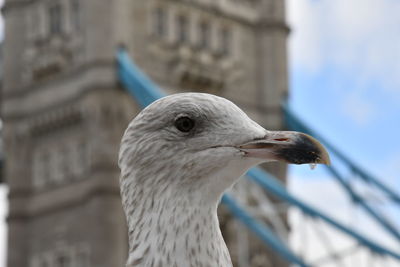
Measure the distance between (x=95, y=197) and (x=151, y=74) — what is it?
327 cm

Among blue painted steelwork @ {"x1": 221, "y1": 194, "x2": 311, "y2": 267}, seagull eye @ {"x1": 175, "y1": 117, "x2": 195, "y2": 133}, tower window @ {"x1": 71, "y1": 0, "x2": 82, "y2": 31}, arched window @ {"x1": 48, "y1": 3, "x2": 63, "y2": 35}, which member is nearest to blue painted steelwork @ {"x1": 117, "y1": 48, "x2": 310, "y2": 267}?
blue painted steelwork @ {"x1": 221, "y1": 194, "x2": 311, "y2": 267}

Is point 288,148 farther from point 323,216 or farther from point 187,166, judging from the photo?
point 323,216

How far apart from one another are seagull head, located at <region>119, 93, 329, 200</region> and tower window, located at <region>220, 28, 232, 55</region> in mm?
22945

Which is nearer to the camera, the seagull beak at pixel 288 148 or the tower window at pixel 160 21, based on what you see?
the seagull beak at pixel 288 148

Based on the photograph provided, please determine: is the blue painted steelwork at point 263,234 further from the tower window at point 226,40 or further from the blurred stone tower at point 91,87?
the tower window at point 226,40

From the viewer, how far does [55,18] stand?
23.9 meters

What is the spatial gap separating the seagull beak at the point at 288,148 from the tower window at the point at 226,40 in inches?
904

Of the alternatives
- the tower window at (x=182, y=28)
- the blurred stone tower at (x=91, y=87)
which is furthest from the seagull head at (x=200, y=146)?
the tower window at (x=182, y=28)

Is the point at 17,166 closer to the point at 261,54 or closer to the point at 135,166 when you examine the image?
the point at 261,54

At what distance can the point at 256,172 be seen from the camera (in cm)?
2025

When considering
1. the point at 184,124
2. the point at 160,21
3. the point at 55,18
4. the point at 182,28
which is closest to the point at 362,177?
the point at 182,28

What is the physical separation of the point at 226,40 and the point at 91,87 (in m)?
4.16

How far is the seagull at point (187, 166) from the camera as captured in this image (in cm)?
136

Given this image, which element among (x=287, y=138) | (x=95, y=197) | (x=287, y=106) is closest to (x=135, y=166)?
(x=287, y=138)
